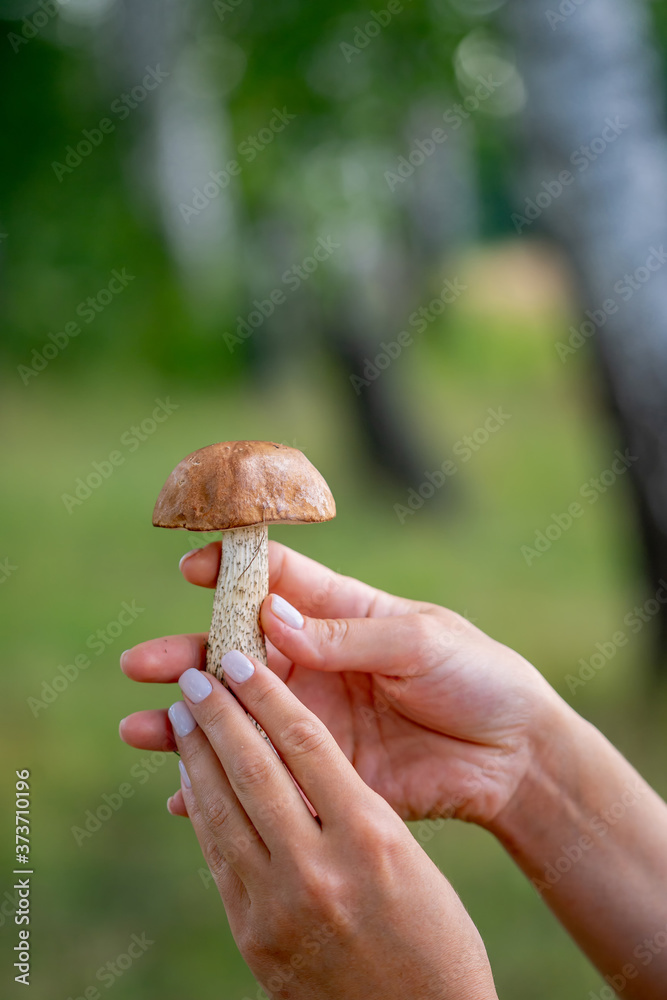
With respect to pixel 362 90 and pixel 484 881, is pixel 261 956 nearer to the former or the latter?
pixel 484 881

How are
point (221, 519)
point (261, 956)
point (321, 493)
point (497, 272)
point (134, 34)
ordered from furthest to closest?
point (497, 272), point (134, 34), point (321, 493), point (221, 519), point (261, 956)

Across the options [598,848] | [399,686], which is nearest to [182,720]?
[399,686]

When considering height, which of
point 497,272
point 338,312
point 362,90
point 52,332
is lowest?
point 52,332

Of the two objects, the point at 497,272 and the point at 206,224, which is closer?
the point at 206,224

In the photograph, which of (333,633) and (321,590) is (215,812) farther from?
(321,590)

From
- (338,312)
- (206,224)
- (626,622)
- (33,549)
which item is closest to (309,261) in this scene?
(338,312)

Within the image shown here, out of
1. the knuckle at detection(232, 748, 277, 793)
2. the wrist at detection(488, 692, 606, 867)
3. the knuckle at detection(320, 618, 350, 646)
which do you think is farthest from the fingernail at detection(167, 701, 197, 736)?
the wrist at detection(488, 692, 606, 867)
